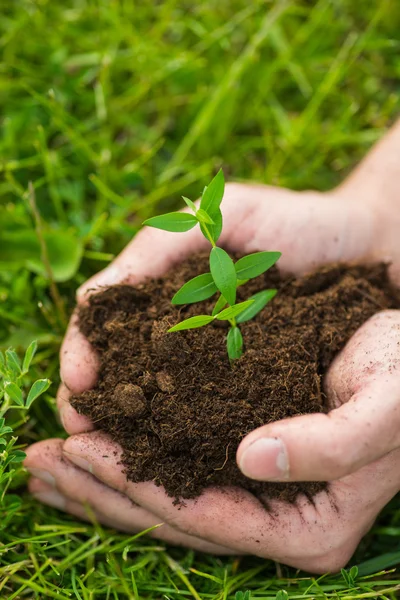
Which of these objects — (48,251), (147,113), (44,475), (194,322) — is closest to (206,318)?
(194,322)

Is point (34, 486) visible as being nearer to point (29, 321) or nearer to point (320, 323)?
point (29, 321)

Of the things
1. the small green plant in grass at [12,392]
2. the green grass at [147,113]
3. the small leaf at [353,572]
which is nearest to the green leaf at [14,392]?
the small green plant in grass at [12,392]

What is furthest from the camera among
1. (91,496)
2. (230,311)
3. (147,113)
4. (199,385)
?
(147,113)

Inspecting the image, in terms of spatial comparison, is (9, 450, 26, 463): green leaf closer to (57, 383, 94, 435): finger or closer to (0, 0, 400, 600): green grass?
(57, 383, 94, 435): finger

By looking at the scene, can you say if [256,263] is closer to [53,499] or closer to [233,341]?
[233,341]

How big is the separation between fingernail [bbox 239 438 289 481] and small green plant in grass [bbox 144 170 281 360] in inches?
14.1

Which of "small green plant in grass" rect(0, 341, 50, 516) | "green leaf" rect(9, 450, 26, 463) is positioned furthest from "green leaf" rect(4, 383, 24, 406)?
"green leaf" rect(9, 450, 26, 463)

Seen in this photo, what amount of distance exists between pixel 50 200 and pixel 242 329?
1.41 m

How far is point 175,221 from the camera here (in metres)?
1.59

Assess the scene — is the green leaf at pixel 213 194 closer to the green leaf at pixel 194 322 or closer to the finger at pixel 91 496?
the green leaf at pixel 194 322

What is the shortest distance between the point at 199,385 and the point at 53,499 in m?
0.70

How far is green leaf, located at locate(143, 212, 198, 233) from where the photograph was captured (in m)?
1.57

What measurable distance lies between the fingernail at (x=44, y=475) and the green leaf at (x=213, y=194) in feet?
3.35

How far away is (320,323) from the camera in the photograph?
1.96m
